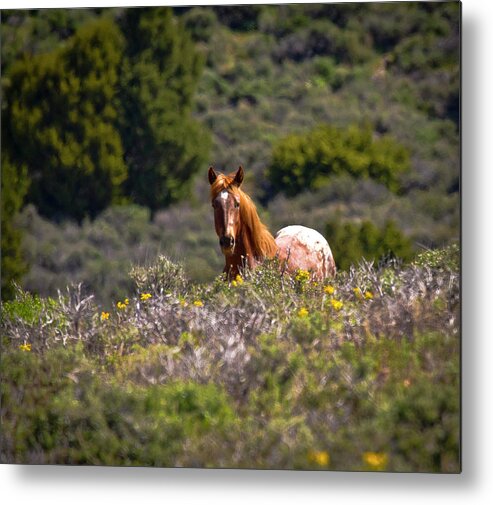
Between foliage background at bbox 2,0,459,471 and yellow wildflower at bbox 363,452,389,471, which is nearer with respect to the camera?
yellow wildflower at bbox 363,452,389,471

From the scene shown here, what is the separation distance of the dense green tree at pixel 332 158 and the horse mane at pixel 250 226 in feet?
0.70

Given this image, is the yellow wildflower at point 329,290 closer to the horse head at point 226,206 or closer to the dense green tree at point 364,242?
the dense green tree at point 364,242

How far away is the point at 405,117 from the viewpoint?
7152 millimetres

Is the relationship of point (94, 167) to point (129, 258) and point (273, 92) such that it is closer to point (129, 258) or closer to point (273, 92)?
point (129, 258)

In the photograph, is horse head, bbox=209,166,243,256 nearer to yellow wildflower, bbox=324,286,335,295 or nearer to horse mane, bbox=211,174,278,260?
horse mane, bbox=211,174,278,260

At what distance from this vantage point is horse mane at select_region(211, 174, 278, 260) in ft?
24.4

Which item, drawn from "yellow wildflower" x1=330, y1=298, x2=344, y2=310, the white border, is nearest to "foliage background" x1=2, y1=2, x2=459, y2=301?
the white border

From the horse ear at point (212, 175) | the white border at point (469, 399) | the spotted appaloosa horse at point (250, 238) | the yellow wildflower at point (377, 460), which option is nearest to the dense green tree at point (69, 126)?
the horse ear at point (212, 175)

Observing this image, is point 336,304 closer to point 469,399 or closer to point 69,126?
point 469,399

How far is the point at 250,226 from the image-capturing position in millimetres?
7551

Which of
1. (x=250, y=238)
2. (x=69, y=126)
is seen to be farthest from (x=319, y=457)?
(x=69, y=126)

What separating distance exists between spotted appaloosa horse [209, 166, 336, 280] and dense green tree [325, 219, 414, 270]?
70 millimetres

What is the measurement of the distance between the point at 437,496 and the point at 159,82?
297cm

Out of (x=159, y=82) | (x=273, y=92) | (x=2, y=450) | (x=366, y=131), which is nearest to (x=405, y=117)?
(x=366, y=131)
